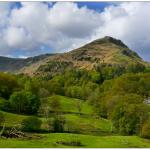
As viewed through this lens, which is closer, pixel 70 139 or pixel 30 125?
pixel 70 139

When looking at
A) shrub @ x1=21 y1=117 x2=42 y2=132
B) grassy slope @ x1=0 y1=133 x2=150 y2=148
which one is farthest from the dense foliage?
grassy slope @ x1=0 y1=133 x2=150 y2=148

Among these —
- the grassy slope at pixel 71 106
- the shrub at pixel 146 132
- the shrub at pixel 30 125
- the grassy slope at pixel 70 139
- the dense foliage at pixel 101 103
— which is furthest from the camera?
the grassy slope at pixel 71 106

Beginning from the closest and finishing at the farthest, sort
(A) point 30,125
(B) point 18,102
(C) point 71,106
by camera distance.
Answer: (A) point 30,125, (B) point 18,102, (C) point 71,106

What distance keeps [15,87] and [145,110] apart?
191ft

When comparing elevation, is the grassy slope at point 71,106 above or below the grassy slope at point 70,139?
above

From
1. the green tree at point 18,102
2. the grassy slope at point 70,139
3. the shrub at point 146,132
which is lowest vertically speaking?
the grassy slope at point 70,139

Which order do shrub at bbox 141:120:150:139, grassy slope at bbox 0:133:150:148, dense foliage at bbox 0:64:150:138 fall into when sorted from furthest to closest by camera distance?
1. dense foliage at bbox 0:64:150:138
2. shrub at bbox 141:120:150:139
3. grassy slope at bbox 0:133:150:148

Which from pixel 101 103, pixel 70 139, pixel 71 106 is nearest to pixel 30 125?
pixel 70 139

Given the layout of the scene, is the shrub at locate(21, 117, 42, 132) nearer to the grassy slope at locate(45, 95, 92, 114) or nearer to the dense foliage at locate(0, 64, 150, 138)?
the dense foliage at locate(0, 64, 150, 138)

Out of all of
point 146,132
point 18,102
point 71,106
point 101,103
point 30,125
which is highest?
point 71,106

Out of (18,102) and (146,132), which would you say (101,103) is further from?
(146,132)

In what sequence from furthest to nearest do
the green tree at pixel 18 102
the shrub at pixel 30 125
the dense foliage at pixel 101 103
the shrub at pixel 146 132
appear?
the green tree at pixel 18 102, the dense foliage at pixel 101 103, the shrub at pixel 30 125, the shrub at pixel 146 132

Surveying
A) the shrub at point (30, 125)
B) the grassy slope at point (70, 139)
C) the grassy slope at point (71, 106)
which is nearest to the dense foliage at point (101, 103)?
the shrub at point (30, 125)

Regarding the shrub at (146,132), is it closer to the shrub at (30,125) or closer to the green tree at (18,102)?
the shrub at (30,125)
